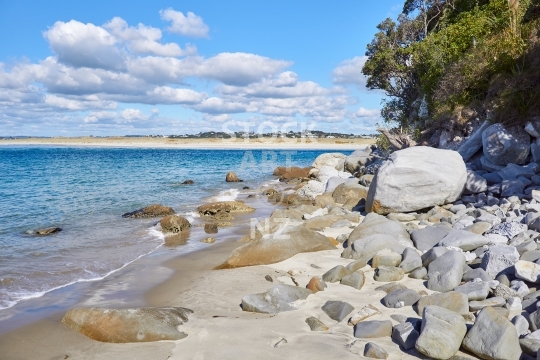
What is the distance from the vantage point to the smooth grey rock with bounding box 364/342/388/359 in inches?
159

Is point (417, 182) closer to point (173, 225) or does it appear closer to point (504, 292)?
point (504, 292)

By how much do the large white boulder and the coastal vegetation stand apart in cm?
318

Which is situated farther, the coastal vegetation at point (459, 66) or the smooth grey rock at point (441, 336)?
the coastal vegetation at point (459, 66)

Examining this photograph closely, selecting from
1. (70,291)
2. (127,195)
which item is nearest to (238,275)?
(70,291)

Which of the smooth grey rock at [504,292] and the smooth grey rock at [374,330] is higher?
the smooth grey rock at [504,292]

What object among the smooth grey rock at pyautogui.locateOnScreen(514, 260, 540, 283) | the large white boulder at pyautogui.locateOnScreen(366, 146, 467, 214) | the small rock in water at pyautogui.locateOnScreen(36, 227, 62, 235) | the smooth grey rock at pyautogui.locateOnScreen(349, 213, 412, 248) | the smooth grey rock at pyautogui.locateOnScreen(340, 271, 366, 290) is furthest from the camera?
the small rock in water at pyautogui.locateOnScreen(36, 227, 62, 235)

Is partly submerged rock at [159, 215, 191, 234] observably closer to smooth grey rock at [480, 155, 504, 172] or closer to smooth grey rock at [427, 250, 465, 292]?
smooth grey rock at [427, 250, 465, 292]

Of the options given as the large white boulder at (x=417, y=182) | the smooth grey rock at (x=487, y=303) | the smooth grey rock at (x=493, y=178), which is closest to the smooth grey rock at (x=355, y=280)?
the smooth grey rock at (x=487, y=303)

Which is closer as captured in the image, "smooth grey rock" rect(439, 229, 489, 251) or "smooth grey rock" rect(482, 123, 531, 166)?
"smooth grey rock" rect(439, 229, 489, 251)

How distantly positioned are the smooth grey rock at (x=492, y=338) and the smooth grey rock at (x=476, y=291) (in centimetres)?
86

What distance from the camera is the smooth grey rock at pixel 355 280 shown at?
19.5 feet

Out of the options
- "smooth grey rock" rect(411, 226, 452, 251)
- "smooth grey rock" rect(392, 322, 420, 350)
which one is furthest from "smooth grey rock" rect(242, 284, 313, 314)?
"smooth grey rock" rect(411, 226, 452, 251)

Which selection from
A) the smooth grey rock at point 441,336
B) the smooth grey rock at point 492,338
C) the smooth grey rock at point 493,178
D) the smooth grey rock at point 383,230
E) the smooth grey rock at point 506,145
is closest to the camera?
the smooth grey rock at point 492,338

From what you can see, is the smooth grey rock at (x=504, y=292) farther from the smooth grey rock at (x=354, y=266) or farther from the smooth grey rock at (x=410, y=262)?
the smooth grey rock at (x=354, y=266)
